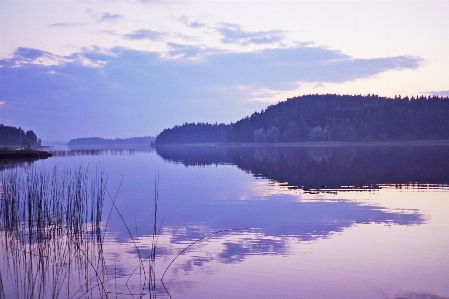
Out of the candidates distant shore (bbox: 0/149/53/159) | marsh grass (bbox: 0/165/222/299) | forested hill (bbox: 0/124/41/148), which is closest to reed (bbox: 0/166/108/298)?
marsh grass (bbox: 0/165/222/299)

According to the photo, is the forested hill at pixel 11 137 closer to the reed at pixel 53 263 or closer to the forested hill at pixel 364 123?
the forested hill at pixel 364 123

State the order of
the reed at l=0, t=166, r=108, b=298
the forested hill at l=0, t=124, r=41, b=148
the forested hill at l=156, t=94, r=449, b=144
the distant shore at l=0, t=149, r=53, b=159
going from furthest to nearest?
the forested hill at l=0, t=124, r=41, b=148, the forested hill at l=156, t=94, r=449, b=144, the distant shore at l=0, t=149, r=53, b=159, the reed at l=0, t=166, r=108, b=298

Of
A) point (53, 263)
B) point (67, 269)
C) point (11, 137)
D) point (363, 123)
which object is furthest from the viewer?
point (11, 137)

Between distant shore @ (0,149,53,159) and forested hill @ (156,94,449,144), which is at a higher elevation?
forested hill @ (156,94,449,144)

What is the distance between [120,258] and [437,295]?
684 centimetres

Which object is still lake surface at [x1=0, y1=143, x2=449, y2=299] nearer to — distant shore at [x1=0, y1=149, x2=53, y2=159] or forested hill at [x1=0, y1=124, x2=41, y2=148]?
distant shore at [x1=0, y1=149, x2=53, y2=159]

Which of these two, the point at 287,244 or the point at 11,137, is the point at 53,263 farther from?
the point at 11,137

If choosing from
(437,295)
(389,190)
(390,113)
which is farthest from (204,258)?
(390,113)

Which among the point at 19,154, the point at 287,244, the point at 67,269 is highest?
the point at 19,154

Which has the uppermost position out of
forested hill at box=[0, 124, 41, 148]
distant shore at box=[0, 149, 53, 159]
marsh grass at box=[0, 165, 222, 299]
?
forested hill at box=[0, 124, 41, 148]

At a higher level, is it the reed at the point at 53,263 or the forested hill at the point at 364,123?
the forested hill at the point at 364,123

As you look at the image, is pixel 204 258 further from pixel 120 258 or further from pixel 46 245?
pixel 46 245

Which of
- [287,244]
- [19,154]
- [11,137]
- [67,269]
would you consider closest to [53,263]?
[67,269]

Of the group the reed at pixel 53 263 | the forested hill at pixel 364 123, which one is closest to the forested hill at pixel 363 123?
the forested hill at pixel 364 123
